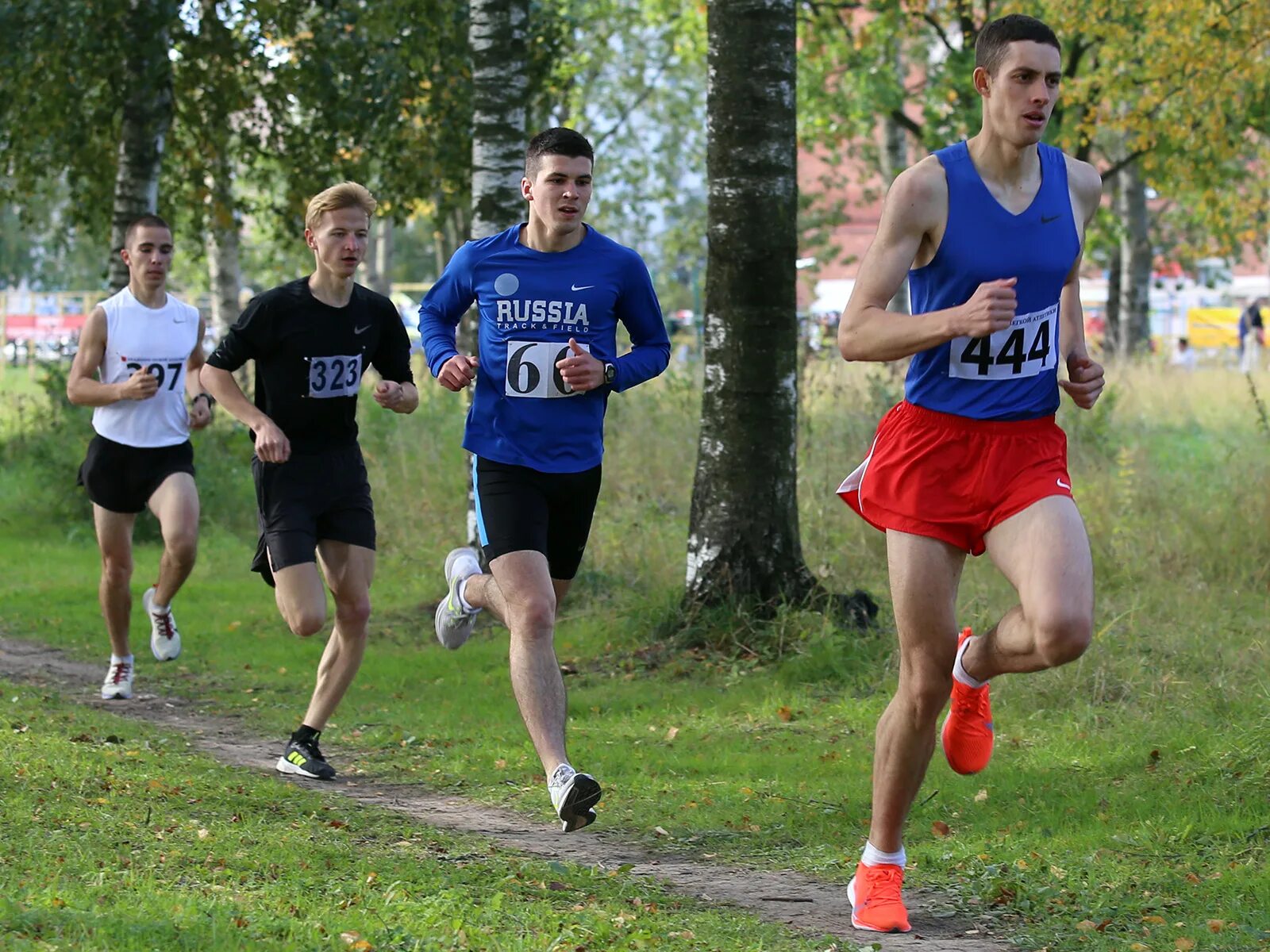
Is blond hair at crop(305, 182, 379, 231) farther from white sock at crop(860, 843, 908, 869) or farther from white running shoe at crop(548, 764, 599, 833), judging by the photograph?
white sock at crop(860, 843, 908, 869)

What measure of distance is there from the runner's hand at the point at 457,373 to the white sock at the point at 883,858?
2.24 m

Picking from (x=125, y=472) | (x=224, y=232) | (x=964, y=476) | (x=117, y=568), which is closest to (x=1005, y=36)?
(x=964, y=476)

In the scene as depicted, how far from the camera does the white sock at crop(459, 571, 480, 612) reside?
7.09 metres

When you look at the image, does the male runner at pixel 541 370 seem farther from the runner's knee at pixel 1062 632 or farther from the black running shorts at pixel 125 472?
the black running shorts at pixel 125 472

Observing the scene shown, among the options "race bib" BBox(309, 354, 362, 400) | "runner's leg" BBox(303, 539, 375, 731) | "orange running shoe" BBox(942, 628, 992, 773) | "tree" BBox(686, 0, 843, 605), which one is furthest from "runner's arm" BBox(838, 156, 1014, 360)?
"tree" BBox(686, 0, 843, 605)

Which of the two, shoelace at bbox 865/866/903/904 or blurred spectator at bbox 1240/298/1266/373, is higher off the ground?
blurred spectator at bbox 1240/298/1266/373

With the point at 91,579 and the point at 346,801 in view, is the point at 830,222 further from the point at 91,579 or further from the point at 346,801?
the point at 346,801

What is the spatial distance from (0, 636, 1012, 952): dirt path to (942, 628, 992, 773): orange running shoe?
0.47 meters

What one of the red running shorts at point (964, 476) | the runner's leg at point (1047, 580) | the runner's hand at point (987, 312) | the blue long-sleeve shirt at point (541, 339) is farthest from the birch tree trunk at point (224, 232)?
the runner's hand at point (987, 312)

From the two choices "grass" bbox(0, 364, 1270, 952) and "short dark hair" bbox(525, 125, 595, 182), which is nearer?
"grass" bbox(0, 364, 1270, 952)

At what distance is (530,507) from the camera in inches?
251

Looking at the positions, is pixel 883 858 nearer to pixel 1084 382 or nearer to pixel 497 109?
pixel 1084 382

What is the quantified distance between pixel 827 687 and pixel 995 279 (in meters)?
4.43

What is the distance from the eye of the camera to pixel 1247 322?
40.9 m
